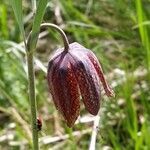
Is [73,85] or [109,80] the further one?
[109,80]

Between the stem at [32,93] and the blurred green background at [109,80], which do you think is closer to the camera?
the stem at [32,93]

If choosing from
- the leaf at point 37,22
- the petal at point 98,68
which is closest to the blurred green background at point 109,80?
the petal at point 98,68

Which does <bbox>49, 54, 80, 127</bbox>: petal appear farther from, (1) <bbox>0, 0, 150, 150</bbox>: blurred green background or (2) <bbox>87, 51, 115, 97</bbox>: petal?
(1) <bbox>0, 0, 150, 150</bbox>: blurred green background

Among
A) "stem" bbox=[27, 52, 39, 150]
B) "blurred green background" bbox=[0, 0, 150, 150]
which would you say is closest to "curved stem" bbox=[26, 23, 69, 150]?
"stem" bbox=[27, 52, 39, 150]

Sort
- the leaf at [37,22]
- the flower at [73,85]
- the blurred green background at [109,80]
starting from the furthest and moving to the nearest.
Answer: the blurred green background at [109,80] < the flower at [73,85] < the leaf at [37,22]

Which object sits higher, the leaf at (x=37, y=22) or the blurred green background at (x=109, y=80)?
the leaf at (x=37, y=22)

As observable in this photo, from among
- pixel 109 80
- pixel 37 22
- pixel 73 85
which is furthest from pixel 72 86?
pixel 109 80

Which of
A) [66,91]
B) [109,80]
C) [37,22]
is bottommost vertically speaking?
[109,80]

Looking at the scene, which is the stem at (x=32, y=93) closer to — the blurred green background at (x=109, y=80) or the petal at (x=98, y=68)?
the petal at (x=98, y=68)

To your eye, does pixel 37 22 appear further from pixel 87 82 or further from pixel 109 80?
pixel 109 80
